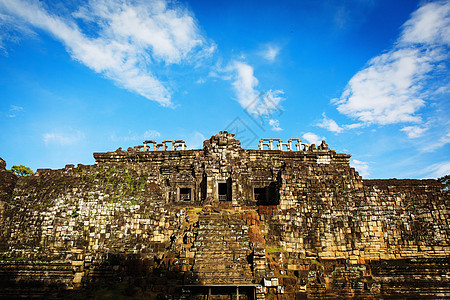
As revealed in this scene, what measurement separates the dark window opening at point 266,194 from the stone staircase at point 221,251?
6272 millimetres

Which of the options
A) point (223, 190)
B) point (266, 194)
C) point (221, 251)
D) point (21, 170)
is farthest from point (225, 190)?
point (21, 170)

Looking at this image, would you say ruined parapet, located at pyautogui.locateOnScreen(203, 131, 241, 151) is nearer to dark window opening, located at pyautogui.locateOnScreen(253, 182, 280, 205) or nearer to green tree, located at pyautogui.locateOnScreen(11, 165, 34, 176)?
dark window opening, located at pyautogui.locateOnScreen(253, 182, 280, 205)

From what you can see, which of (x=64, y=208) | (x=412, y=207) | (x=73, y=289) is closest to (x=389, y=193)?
(x=412, y=207)

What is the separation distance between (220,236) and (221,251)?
0.83 m

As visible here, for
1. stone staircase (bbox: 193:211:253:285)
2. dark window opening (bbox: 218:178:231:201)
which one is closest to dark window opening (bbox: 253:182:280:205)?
dark window opening (bbox: 218:178:231:201)

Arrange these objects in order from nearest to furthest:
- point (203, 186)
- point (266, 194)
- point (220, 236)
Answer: point (220, 236) < point (203, 186) < point (266, 194)

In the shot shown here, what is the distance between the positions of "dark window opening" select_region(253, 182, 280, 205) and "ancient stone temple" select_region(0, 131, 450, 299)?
172mm

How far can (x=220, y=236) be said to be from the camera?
12.6 metres

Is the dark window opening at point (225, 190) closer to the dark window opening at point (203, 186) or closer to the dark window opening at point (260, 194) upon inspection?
the dark window opening at point (203, 186)

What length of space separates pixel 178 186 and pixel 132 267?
8037mm

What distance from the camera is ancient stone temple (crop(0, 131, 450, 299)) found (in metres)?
11.6

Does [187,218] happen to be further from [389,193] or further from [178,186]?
[389,193]

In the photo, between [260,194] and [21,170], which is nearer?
[260,194]

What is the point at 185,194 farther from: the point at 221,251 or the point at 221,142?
the point at 221,251
